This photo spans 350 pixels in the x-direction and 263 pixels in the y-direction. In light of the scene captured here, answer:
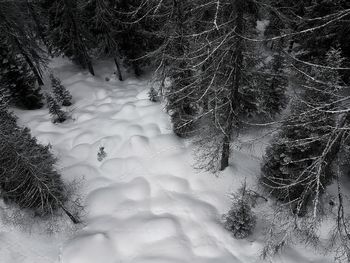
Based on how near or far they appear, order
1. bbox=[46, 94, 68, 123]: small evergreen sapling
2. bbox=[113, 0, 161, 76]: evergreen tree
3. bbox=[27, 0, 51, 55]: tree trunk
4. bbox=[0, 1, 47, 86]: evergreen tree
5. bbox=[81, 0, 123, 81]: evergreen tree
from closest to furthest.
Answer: bbox=[46, 94, 68, 123]: small evergreen sapling
bbox=[0, 1, 47, 86]: evergreen tree
bbox=[81, 0, 123, 81]: evergreen tree
bbox=[113, 0, 161, 76]: evergreen tree
bbox=[27, 0, 51, 55]: tree trunk

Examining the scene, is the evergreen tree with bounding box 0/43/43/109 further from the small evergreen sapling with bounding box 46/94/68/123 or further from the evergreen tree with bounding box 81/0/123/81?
the evergreen tree with bounding box 81/0/123/81

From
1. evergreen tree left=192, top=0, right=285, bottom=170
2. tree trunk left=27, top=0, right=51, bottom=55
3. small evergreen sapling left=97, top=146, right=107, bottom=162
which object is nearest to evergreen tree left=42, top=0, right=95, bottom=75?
tree trunk left=27, top=0, right=51, bottom=55

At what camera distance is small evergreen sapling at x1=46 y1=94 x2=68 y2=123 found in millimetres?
22930

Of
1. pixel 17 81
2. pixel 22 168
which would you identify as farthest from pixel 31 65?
pixel 22 168

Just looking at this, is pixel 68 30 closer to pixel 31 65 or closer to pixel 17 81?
pixel 31 65

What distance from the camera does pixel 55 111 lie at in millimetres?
23422

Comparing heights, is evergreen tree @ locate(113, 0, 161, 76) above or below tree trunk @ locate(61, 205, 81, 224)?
above

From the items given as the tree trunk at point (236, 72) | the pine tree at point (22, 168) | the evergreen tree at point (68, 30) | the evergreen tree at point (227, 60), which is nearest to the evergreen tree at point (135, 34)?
the evergreen tree at point (68, 30)

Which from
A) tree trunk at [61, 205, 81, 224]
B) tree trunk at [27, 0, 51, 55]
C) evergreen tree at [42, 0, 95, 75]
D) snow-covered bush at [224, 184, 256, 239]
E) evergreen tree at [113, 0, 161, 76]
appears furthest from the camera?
tree trunk at [27, 0, 51, 55]

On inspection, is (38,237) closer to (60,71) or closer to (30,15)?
(60,71)

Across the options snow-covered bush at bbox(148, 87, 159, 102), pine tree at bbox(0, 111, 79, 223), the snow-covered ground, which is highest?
pine tree at bbox(0, 111, 79, 223)

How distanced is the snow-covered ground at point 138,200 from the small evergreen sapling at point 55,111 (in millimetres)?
743

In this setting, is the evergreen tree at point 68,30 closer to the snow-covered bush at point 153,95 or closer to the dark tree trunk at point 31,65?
the dark tree trunk at point 31,65

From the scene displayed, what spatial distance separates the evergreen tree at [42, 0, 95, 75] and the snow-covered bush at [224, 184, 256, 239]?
20.5 m
